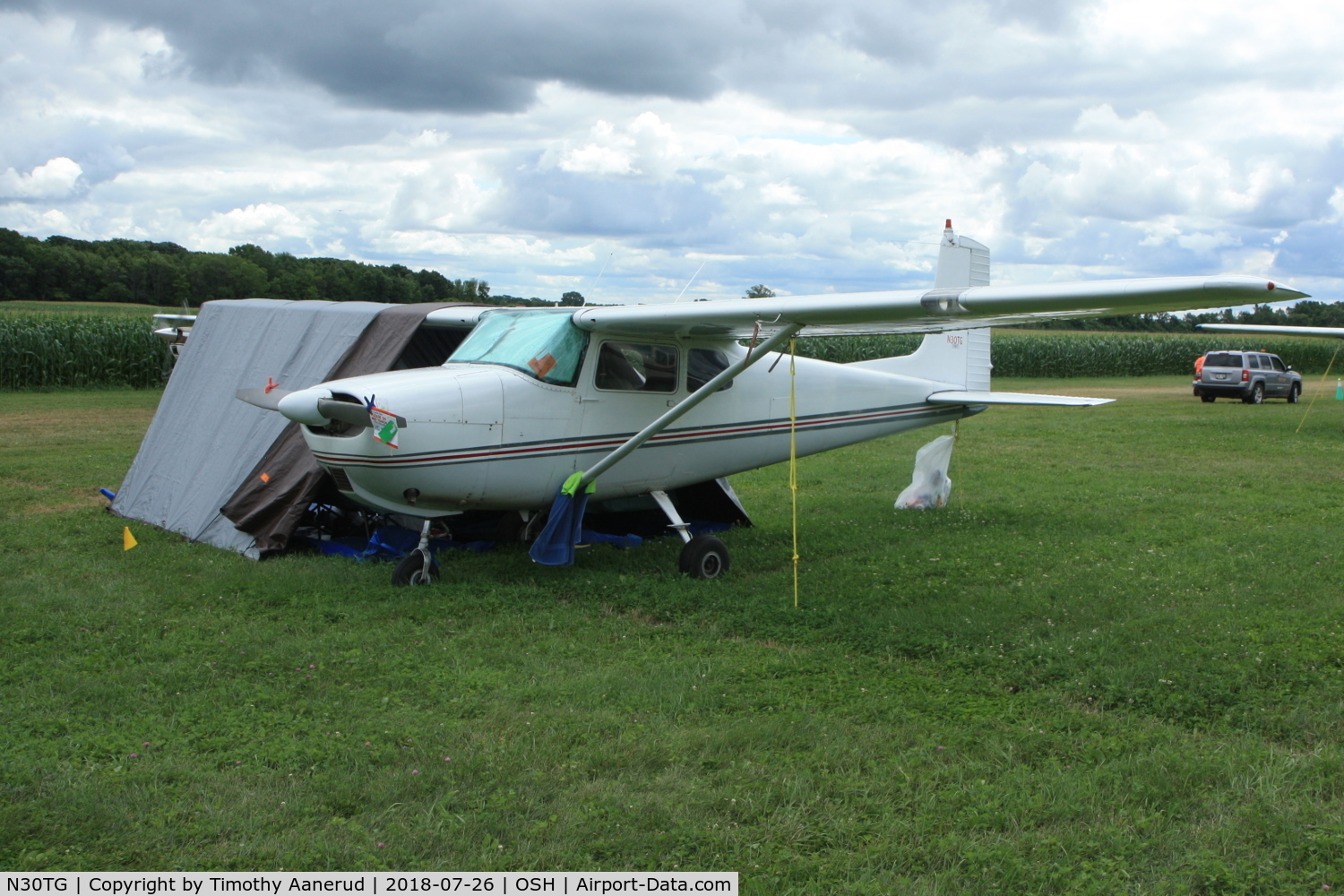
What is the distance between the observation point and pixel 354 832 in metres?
3.82

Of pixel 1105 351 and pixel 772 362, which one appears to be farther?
pixel 1105 351

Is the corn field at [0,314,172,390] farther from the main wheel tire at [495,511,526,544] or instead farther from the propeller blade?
the propeller blade

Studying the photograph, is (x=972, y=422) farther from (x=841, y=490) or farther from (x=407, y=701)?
(x=407, y=701)

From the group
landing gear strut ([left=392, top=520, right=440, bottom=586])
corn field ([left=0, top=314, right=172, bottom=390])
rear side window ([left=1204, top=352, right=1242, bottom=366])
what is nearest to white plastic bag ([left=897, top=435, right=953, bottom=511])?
landing gear strut ([left=392, top=520, right=440, bottom=586])

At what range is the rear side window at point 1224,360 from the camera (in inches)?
1133

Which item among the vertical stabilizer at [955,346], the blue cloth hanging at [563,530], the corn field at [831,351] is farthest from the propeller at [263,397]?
Answer: the vertical stabilizer at [955,346]

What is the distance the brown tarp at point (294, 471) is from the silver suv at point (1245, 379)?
26070mm

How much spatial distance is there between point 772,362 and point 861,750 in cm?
516

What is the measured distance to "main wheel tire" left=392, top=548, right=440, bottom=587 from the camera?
765 cm

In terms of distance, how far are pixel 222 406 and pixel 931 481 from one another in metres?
7.77

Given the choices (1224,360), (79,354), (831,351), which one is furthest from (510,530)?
(831,351)

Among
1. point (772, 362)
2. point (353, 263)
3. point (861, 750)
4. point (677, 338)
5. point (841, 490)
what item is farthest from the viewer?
point (353, 263)

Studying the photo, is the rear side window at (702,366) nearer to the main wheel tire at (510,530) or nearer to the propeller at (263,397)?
the main wheel tire at (510,530)

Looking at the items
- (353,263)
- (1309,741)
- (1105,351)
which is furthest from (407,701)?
(1105,351)
